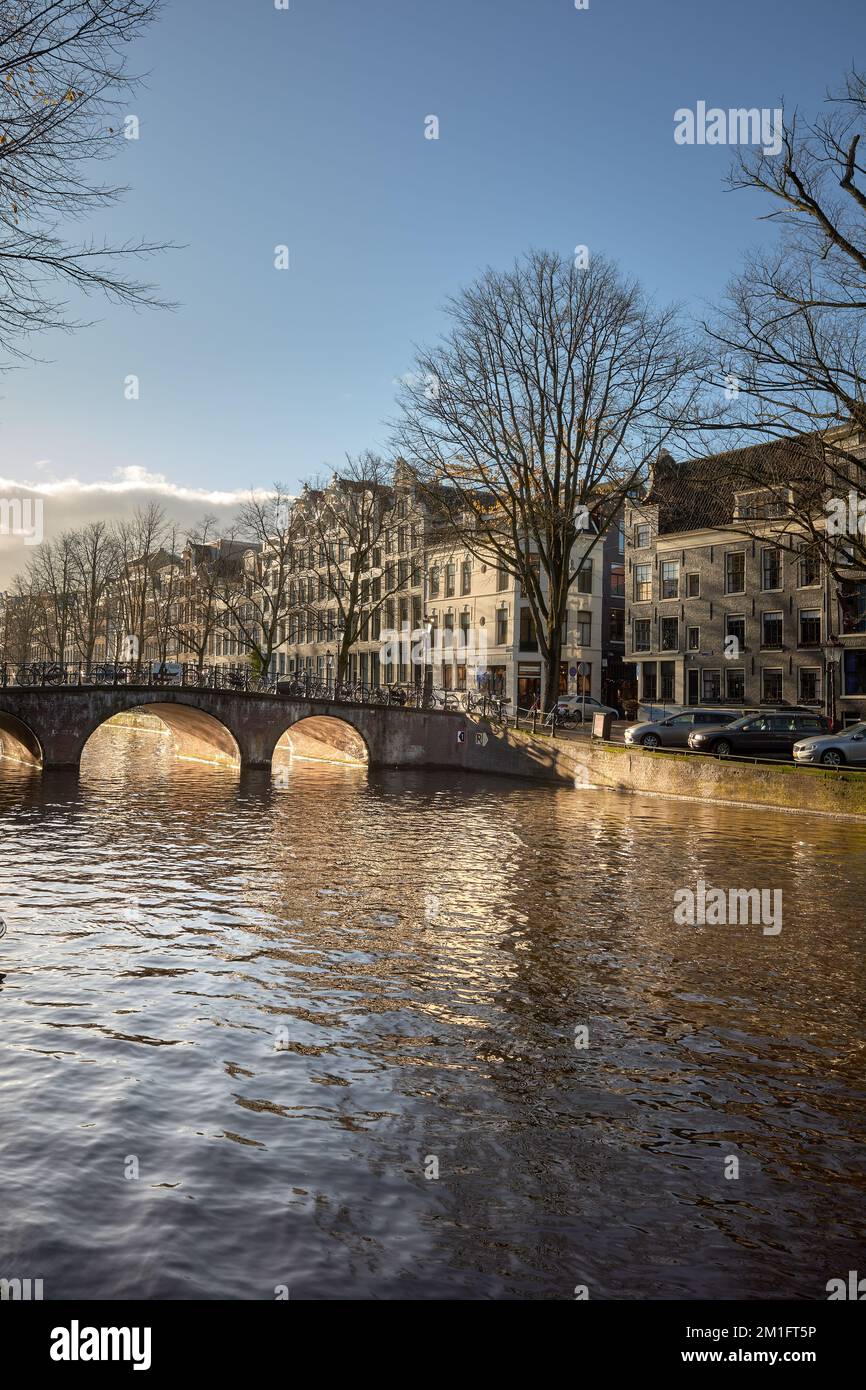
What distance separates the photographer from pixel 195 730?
1925 inches

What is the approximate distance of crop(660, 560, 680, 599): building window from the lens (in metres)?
54.2

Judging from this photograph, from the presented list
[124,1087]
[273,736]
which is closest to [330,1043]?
[124,1087]

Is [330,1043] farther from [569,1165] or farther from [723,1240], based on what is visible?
[723,1240]

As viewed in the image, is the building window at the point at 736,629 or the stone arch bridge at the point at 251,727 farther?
the building window at the point at 736,629

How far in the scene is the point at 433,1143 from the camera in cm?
771

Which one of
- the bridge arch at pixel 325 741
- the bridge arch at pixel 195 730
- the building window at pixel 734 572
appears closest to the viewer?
Result: the bridge arch at pixel 195 730

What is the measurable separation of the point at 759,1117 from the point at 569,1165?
5.85 feet

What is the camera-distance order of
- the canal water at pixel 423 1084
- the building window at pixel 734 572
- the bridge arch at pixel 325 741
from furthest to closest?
the building window at pixel 734 572
the bridge arch at pixel 325 741
the canal water at pixel 423 1084

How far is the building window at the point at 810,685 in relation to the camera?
4631 centimetres

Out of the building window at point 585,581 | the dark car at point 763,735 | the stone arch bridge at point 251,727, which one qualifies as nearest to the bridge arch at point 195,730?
the stone arch bridge at point 251,727

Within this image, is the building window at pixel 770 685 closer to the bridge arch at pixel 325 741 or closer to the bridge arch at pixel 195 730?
the bridge arch at pixel 325 741

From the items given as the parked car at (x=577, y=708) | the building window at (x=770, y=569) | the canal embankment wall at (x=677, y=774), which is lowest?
the canal embankment wall at (x=677, y=774)

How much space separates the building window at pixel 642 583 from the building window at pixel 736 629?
19.5 feet

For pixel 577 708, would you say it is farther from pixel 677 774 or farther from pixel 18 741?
pixel 18 741
